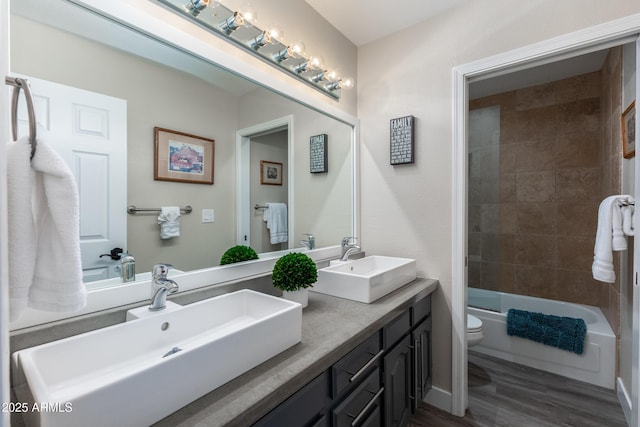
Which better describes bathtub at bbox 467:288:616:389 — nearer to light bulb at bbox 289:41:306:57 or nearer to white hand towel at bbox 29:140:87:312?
light bulb at bbox 289:41:306:57

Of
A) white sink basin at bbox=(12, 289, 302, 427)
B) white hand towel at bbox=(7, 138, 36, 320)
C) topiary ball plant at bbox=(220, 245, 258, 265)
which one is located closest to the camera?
white hand towel at bbox=(7, 138, 36, 320)

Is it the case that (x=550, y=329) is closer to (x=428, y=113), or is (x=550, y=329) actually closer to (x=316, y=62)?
(x=428, y=113)

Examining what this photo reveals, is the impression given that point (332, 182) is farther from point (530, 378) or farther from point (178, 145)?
point (530, 378)

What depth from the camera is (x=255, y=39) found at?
4.58 feet

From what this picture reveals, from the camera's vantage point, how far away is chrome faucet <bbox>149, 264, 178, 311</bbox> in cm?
100

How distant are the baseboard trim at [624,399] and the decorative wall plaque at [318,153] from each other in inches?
92.3

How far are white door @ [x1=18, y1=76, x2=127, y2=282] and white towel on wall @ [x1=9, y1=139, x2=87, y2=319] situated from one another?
509 millimetres

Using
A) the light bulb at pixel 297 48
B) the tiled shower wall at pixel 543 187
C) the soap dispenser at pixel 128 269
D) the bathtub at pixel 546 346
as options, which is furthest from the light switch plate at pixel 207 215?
the tiled shower wall at pixel 543 187

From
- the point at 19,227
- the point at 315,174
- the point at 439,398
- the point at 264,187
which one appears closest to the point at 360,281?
the point at 264,187

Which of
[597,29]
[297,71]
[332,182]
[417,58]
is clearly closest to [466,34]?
[417,58]

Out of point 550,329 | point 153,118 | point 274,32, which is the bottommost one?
point 550,329

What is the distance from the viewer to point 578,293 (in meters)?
2.69

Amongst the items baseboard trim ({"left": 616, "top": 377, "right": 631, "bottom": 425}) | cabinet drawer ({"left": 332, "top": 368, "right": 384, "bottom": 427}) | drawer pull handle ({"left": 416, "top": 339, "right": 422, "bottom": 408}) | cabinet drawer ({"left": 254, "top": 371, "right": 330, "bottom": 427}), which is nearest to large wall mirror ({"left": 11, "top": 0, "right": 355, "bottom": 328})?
cabinet drawer ({"left": 254, "top": 371, "right": 330, "bottom": 427})

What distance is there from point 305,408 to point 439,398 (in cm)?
141
